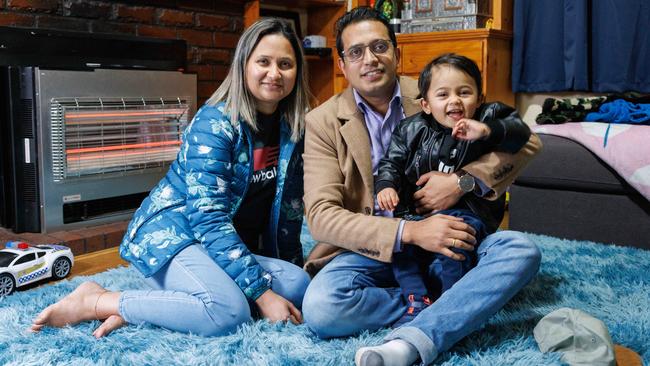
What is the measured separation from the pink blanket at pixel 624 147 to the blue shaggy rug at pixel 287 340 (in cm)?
52

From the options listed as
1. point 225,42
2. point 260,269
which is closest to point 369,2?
point 225,42

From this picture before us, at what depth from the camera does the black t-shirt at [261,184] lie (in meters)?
1.65

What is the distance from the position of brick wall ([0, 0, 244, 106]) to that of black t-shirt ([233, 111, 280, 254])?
1.28 meters

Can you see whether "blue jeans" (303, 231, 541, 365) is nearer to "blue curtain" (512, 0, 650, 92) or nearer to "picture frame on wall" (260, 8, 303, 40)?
"blue curtain" (512, 0, 650, 92)

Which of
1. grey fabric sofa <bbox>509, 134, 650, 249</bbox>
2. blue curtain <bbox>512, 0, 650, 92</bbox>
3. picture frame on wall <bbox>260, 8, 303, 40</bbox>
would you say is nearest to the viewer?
grey fabric sofa <bbox>509, 134, 650, 249</bbox>

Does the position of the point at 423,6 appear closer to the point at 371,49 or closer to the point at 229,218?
the point at 371,49

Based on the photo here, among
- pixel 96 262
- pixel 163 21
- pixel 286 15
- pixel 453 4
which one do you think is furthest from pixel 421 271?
pixel 286 15

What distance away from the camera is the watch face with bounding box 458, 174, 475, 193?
4.85 ft

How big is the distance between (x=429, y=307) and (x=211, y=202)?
1.82 feet

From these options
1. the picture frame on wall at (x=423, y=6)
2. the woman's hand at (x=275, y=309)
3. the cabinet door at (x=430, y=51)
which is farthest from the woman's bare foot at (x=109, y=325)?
the picture frame on wall at (x=423, y=6)

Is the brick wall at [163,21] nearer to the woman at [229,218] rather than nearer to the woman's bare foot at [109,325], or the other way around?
the woman at [229,218]

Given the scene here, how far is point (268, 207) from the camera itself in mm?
1721

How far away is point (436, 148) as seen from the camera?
4.99 feet

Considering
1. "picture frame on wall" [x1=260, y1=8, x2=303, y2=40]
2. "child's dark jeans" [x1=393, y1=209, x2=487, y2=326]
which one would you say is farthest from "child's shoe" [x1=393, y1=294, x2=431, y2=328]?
"picture frame on wall" [x1=260, y1=8, x2=303, y2=40]
